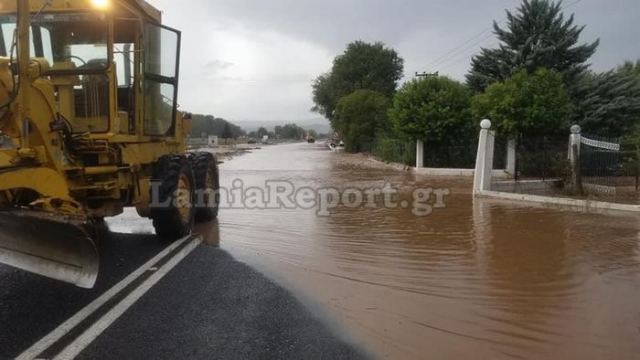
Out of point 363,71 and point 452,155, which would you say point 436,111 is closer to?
point 452,155

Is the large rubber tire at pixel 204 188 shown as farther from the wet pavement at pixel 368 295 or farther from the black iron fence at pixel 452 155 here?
the black iron fence at pixel 452 155

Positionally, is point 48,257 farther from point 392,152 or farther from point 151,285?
point 392,152

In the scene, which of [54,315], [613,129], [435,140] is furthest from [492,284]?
[613,129]

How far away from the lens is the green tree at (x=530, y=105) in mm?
18656

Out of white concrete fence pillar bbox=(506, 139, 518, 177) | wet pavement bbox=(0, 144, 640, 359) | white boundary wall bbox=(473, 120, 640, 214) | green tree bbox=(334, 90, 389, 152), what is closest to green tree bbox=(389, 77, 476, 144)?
white concrete fence pillar bbox=(506, 139, 518, 177)

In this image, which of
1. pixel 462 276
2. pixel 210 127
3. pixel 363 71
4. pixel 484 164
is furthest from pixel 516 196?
pixel 210 127

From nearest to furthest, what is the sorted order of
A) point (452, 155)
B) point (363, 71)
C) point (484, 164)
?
point (484, 164) → point (452, 155) → point (363, 71)

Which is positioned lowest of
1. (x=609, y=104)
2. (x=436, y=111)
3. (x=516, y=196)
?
(x=516, y=196)

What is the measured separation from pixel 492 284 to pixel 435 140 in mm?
17838

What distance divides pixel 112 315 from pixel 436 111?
19.7 meters

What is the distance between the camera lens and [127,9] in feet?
25.0

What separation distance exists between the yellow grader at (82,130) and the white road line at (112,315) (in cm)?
36

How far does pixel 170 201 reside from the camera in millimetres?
8203

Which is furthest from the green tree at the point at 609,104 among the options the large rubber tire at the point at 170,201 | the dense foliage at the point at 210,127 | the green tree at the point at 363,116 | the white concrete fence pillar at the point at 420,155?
the dense foliage at the point at 210,127
